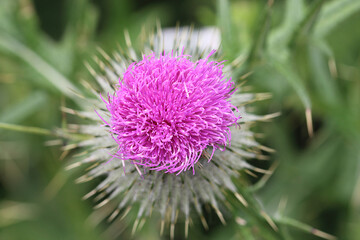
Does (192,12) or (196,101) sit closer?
(196,101)

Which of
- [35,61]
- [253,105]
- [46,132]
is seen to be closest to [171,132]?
[46,132]

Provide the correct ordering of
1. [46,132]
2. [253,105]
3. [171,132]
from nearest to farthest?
1. [171,132]
2. [46,132]
3. [253,105]

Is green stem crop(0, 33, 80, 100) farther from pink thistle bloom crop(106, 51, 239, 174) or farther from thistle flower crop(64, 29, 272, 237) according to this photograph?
pink thistle bloom crop(106, 51, 239, 174)

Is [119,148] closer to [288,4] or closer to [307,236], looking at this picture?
[288,4]

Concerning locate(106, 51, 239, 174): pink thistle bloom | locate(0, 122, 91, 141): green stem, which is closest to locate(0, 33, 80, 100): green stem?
locate(0, 122, 91, 141): green stem

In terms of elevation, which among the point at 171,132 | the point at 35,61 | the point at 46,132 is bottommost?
the point at 171,132

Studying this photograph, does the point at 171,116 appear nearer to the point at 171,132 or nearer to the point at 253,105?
the point at 171,132

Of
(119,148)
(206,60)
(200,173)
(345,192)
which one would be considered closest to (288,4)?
(206,60)
